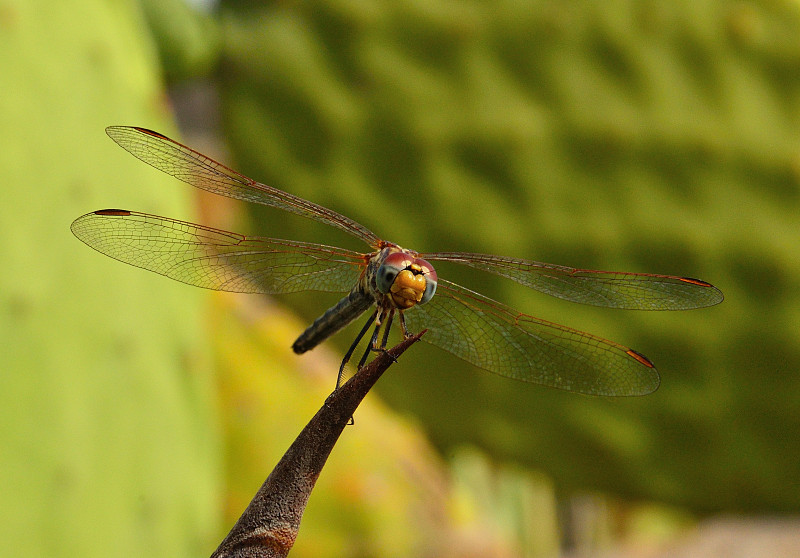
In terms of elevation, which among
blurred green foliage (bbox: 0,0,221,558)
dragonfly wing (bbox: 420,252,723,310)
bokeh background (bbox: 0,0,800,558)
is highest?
bokeh background (bbox: 0,0,800,558)

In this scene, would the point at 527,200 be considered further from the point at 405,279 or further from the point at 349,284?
the point at 405,279

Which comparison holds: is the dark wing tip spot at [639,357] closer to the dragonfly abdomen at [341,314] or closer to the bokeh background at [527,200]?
the dragonfly abdomen at [341,314]

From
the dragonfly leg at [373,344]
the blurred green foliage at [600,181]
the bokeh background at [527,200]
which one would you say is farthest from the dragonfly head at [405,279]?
the blurred green foliage at [600,181]

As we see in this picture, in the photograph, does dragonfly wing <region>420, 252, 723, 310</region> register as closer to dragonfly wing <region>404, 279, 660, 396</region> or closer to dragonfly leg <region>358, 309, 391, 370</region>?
dragonfly wing <region>404, 279, 660, 396</region>

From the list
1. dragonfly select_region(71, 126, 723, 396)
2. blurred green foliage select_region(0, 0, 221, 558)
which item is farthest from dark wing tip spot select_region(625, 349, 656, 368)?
blurred green foliage select_region(0, 0, 221, 558)

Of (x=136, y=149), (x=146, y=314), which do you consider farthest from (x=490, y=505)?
(x=136, y=149)

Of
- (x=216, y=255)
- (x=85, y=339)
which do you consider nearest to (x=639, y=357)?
(x=216, y=255)
